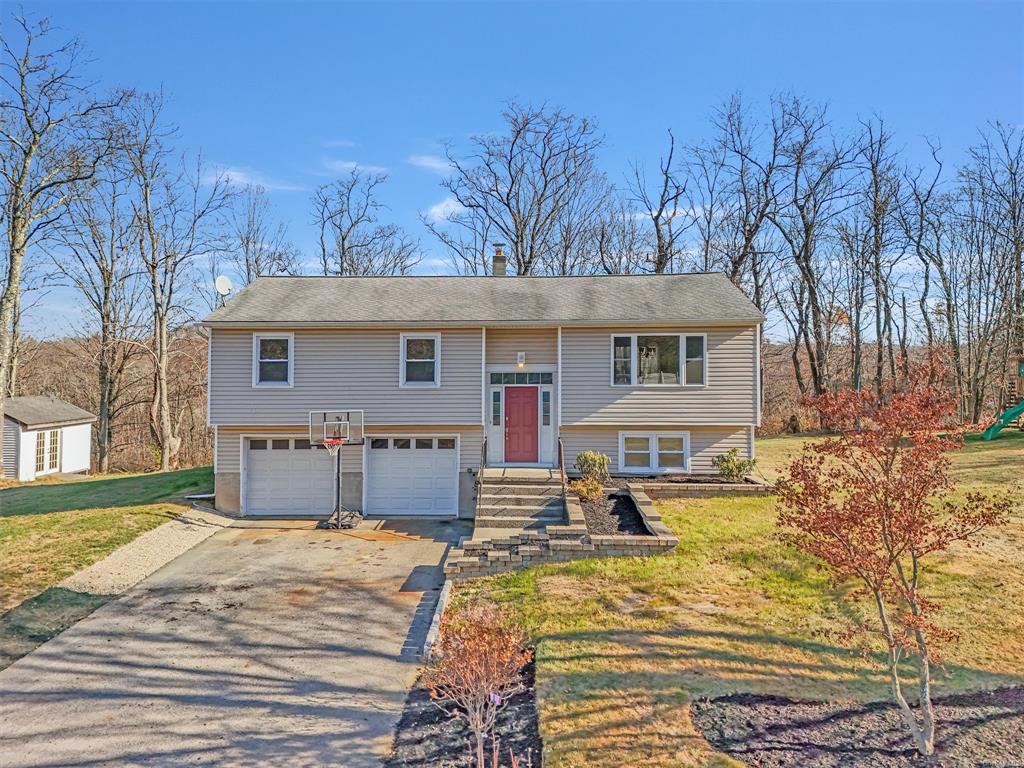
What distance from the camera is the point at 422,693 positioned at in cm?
608

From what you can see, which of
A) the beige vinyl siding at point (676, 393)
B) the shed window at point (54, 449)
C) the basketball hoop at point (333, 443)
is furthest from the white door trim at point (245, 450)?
the shed window at point (54, 449)

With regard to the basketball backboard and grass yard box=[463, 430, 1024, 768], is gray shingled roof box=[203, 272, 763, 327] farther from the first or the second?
grass yard box=[463, 430, 1024, 768]

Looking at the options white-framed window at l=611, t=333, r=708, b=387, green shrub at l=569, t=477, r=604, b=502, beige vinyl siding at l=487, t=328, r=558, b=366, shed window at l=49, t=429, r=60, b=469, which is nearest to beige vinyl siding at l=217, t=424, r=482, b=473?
beige vinyl siding at l=487, t=328, r=558, b=366

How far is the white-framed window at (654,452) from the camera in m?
14.0

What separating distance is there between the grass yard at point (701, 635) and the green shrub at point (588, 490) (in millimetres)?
2239

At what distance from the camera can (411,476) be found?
1447cm

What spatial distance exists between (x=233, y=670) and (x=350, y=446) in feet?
25.9

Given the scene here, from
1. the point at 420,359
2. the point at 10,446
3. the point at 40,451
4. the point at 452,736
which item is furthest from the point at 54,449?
the point at 452,736

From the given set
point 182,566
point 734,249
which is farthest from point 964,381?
point 182,566

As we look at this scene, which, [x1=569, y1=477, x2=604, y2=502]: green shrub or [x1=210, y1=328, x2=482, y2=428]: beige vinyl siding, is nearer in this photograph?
[x1=569, y1=477, x2=604, y2=502]: green shrub

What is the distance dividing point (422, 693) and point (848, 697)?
4206mm

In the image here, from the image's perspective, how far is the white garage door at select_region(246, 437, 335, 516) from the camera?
14.5 metres

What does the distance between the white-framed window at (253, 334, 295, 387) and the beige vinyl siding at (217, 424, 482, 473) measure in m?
1.22

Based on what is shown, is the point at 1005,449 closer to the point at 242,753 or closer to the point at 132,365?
the point at 242,753
